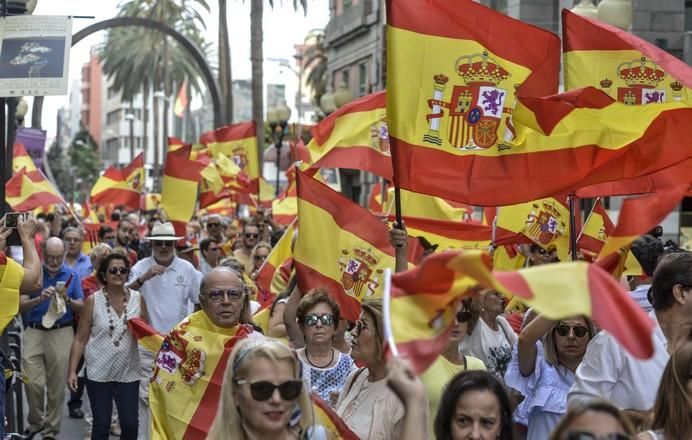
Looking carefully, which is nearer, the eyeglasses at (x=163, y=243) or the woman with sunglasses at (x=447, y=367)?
the woman with sunglasses at (x=447, y=367)

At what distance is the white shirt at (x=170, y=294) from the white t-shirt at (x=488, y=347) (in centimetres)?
388

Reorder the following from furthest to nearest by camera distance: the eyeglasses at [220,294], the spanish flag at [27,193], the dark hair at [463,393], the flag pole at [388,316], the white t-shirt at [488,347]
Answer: the spanish flag at [27,193], the eyeglasses at [220,294], the white t-shirt at [488,347], the dark hair at [463,393], the flag pole at [388,316]

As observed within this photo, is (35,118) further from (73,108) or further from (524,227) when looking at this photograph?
(73,108)

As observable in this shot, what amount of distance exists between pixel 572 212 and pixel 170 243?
495 cm

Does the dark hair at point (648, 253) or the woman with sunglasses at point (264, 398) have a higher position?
the dark hair at point (648, 253)

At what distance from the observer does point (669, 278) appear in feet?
19.1

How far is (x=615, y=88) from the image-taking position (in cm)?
878

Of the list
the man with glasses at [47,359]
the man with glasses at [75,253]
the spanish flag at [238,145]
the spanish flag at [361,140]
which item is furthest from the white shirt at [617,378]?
the spanish flag at [238,145]

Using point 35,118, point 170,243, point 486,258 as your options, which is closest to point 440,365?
point 486,258

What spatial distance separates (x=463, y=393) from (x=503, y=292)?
895 mm

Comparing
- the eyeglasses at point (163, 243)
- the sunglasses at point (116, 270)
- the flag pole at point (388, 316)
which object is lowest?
the sunglasses at point (116, 270)

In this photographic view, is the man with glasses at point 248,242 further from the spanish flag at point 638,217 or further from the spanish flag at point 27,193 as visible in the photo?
the spanish flag at point 638,217

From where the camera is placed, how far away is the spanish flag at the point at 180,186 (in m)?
17.7

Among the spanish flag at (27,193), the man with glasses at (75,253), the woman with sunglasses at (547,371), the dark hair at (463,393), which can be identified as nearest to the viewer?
the dark hair at (463,393)
